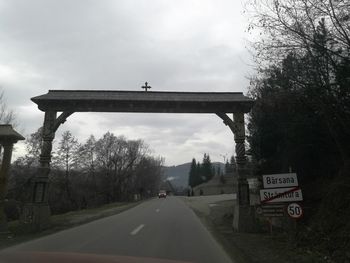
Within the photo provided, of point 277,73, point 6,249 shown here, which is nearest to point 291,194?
point 277,73

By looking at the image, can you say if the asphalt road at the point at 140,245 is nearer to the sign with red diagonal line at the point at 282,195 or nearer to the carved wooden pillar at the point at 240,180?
the carved wooden pillar at the point at 240,180

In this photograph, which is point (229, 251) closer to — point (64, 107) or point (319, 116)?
point (319, 116)

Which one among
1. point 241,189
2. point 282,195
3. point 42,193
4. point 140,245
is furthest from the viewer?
point 42,193

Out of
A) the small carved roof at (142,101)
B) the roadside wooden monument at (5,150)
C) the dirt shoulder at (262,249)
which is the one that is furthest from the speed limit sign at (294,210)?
the roadside wooden monument at (5,150)

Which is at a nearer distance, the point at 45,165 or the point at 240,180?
the point at 240,180

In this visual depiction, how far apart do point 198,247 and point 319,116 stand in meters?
8.03

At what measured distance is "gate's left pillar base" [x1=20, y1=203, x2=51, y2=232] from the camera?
1861 centimetres

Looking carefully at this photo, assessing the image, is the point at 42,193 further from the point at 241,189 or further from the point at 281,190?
the point at 281,190

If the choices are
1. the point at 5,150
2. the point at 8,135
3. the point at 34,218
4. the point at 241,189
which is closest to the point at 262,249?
the point at 241,189

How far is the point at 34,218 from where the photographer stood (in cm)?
1889

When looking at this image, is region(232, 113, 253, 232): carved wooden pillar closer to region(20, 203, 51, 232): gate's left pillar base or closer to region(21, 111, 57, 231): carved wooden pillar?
region(21, 111, 57, 231): carved wooden pillar

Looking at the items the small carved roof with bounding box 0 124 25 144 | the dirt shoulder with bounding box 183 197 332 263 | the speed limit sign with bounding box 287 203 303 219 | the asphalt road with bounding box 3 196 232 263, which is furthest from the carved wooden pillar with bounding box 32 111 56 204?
the speed limit sign with bounding box 287 203 303 219

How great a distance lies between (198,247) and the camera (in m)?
13.7

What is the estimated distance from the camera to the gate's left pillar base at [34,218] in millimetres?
18609
